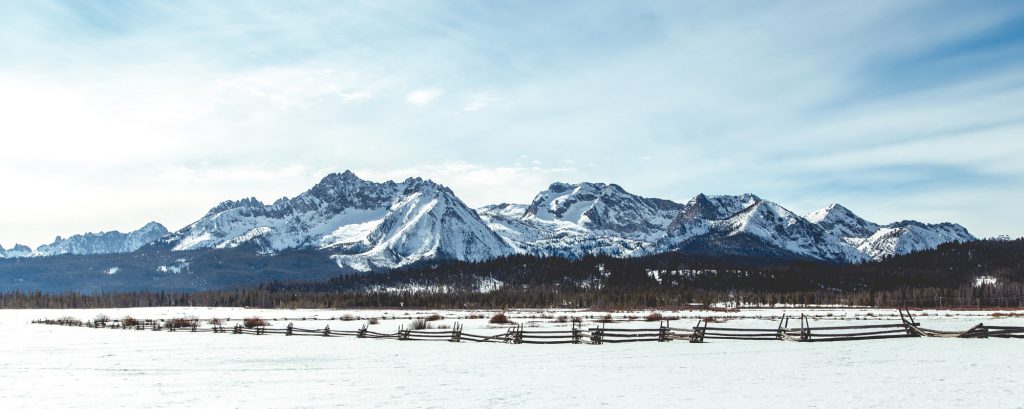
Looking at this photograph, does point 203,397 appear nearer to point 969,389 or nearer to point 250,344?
point 969,389

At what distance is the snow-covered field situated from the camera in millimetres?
23031

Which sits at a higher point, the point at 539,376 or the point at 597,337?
the point at 539,376

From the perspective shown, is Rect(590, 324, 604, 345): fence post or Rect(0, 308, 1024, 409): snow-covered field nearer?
Rect(0, 308, 1024, 409): snow-covered field

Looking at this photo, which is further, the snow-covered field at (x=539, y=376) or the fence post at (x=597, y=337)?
the fence post at (x=597, y=337)

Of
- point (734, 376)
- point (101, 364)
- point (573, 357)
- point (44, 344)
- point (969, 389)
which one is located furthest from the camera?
point (44, 344)

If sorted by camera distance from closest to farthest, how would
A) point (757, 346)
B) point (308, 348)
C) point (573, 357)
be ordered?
point (573, 357)
point (757, 346)
point (308, 348)

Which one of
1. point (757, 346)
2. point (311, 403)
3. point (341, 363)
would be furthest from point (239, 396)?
point (757, 346)

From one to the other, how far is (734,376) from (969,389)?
7846 millimetres

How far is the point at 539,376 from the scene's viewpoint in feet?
98.4

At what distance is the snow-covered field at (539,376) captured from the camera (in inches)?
907

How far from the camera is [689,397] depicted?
23312 mm

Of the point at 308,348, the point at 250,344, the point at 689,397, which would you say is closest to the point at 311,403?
the point at 689,397

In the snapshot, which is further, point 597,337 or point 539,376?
point 597,337

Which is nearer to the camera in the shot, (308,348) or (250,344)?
(308,348)
